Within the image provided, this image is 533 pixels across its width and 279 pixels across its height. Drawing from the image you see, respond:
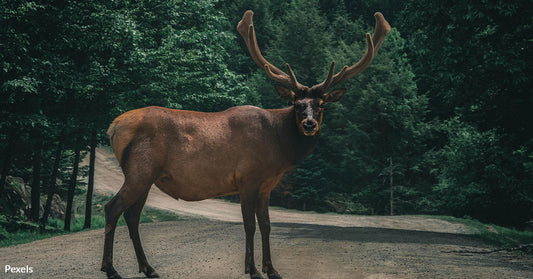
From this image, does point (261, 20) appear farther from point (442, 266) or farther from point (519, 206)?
point (442, 266)

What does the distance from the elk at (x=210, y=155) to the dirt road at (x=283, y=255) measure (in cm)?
81

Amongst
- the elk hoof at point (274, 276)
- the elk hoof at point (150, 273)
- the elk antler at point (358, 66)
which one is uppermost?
the elk antler at point (358, 66)

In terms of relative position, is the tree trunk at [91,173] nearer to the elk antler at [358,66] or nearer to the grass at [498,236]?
the elk antler at [358,66]

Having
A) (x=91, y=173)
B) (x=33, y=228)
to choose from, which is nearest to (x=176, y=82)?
(x=91, y=173)

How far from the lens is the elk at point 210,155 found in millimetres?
7422

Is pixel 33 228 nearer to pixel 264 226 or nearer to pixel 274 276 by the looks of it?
pixel 264 226

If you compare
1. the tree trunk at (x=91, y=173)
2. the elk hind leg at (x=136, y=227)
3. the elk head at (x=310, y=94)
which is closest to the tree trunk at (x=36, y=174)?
the tree trunk at (x=91, y=173)

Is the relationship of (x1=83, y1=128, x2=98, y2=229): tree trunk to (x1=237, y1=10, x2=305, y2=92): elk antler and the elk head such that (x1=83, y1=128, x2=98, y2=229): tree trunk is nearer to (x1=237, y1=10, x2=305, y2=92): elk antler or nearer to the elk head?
(x1=237, y1=10, x2=305, y2=92): elk antler

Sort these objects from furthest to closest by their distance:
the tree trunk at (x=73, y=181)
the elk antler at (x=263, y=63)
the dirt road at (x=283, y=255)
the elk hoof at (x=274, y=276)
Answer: the tree trunk at (x=73, y=181) → the dirt road at (x=283, y=255) → the elk antler at (x=263, y=63) → the elk hoof at (x=274, y=276)

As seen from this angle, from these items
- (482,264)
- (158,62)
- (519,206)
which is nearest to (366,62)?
(482,264)

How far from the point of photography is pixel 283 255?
393 inches

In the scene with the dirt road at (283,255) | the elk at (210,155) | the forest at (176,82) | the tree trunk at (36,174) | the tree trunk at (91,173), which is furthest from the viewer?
the tree trunk at (91,173)

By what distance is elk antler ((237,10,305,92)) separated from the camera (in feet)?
26.6

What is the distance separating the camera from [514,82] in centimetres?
1466
